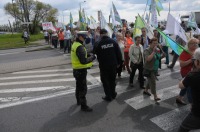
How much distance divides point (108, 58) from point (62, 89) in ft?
7.22

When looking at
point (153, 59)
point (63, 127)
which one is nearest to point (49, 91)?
point (63, 127)

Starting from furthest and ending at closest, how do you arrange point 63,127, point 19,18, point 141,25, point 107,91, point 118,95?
point 19,18
point 141,25
point 118,95
point 107,91
point 63,127

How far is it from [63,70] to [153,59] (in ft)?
18.2

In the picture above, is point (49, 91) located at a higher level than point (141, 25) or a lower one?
lower

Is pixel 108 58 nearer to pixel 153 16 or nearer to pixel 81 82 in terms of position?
pixel 81 82

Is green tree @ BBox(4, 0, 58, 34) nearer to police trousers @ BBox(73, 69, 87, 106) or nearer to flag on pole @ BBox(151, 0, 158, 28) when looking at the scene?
flag on pole @ BBox(151, 0, 158, 28)

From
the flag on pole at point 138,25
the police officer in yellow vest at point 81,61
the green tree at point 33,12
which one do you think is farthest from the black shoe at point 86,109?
the green tree at point 33,12

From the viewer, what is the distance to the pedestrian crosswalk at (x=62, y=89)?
485cm

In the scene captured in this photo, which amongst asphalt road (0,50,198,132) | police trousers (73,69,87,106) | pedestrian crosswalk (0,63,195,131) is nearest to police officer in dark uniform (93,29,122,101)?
asphalt road (0,50,198,132)

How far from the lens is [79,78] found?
5301mm

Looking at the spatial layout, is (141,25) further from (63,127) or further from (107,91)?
(63,127)

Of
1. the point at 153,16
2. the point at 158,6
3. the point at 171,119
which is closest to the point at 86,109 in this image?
the point at 171,119

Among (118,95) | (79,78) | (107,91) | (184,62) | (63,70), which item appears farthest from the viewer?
(63,70)

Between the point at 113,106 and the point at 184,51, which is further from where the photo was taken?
the point at 113,106
